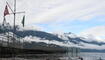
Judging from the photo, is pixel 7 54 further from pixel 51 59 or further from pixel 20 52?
pixel 51 59

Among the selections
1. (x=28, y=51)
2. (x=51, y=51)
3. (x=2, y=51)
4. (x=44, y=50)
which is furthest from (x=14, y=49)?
(x=51, y=51)

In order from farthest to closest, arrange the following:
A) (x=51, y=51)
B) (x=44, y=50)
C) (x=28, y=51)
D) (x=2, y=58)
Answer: (x=51, y=51) → (x=44, y=50) → (x=28, y=51) → (x=2, y=58)

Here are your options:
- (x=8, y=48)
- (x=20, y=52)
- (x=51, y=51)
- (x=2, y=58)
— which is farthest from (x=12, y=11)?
(x=51, y=51)

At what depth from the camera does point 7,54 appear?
159 ft

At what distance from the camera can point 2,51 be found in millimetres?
45844

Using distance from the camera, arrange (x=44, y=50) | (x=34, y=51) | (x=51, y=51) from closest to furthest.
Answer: (x=34, y=51), (x=44, y=50), (x=51, y=51)

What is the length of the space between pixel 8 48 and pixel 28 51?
16.9m

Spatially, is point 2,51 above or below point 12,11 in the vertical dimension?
below

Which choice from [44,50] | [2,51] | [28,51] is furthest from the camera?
[44,50]

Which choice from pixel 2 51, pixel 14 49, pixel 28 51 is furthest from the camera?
pixel 28 51

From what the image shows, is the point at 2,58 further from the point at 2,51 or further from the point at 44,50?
the point at 44,50

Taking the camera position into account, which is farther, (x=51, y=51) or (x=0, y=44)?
(x=51, y=51)

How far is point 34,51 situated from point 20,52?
41.0 feet

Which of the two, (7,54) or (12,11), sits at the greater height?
(12,11)
